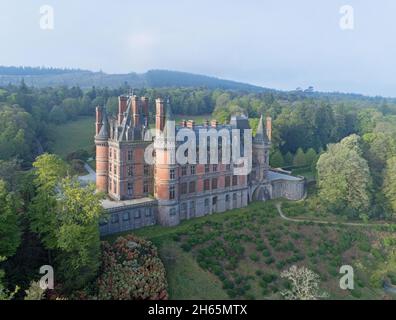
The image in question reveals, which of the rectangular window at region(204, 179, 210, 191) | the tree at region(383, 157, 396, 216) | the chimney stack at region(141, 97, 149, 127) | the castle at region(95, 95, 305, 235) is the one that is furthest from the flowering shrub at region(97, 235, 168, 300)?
the tree at region(383, 157, 396, 216)

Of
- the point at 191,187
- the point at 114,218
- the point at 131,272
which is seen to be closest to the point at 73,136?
the point at 191,187

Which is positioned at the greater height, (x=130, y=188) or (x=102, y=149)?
(x=102, y=149)

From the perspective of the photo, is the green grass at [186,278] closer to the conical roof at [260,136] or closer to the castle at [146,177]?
the castle at [146,177]

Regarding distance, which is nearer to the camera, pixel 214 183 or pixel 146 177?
pixel 146 177

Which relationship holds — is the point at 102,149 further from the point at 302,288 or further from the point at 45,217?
the point at 302,288

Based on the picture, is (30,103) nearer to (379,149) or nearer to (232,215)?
(232,215)

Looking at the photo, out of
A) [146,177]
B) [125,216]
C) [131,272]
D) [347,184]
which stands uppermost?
[146,177]
